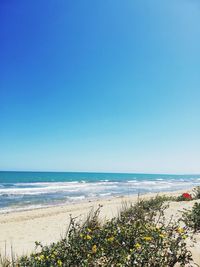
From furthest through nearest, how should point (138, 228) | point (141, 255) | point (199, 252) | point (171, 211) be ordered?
point (171, 211)
point (199, 252)
point (138, 228)
point (141, 255)

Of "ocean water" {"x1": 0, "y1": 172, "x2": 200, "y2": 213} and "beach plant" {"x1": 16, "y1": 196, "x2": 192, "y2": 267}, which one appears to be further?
"ocean water" {"x1": 0, "y1": 172, "x2": 200, "y2": 213}

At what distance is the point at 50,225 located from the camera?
11.9m

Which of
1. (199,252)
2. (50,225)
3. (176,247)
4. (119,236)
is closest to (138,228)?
(119,236)

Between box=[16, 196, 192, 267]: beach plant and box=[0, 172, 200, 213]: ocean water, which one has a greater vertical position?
box=[16, 196, 192, 267]: beach plant

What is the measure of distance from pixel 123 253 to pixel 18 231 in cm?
945

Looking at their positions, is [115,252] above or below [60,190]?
above

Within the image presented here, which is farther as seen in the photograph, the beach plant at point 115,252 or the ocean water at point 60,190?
the ocean water at point 60,190

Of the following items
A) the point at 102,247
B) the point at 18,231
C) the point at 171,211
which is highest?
the point at 102,247

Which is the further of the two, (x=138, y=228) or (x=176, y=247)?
(x=138, y=228)

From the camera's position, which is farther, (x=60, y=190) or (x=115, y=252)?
(x=60, y=190)

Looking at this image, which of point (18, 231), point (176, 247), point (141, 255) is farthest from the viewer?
point (18, 231)

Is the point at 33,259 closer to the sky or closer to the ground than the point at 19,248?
closer to the sky

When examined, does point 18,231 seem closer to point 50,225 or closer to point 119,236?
point 50,225

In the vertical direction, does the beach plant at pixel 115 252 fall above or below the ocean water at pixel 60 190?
above
